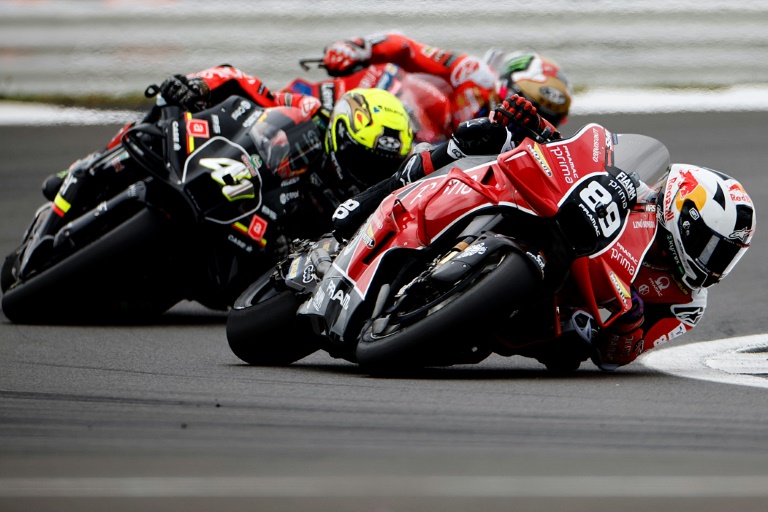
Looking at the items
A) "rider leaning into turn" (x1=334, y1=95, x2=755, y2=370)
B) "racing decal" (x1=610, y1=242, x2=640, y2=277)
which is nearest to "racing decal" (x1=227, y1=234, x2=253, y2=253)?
"rider leaning into turn" (x1=334, y1=95, x2=755, y2=370)

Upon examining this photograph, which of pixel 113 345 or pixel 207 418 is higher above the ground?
pixel 207 418

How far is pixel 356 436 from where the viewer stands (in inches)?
190

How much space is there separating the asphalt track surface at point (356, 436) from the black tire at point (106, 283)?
2.40 ft

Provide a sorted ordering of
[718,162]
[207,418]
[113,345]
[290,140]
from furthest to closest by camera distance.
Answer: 1. [718,162]
2. [290,140]
3. [113,345]
4. [207,418]

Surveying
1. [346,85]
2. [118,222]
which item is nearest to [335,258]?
[118,222]

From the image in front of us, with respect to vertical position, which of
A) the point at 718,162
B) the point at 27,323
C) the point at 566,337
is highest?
the point at 566,337

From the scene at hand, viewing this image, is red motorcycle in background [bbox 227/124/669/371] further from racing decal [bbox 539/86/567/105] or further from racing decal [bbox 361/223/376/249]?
racing decal [bbox 539/86/567/105]

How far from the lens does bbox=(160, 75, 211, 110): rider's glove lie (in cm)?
829

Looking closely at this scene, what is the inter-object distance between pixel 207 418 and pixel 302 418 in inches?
12.7

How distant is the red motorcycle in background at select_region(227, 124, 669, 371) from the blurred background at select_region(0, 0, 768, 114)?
345 inches

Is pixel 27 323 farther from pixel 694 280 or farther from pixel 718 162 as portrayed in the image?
pixel 718 162

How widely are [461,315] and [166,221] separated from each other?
9.20 feet

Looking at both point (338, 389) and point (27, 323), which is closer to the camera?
point (338, 389)

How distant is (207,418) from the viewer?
5.08 metres
